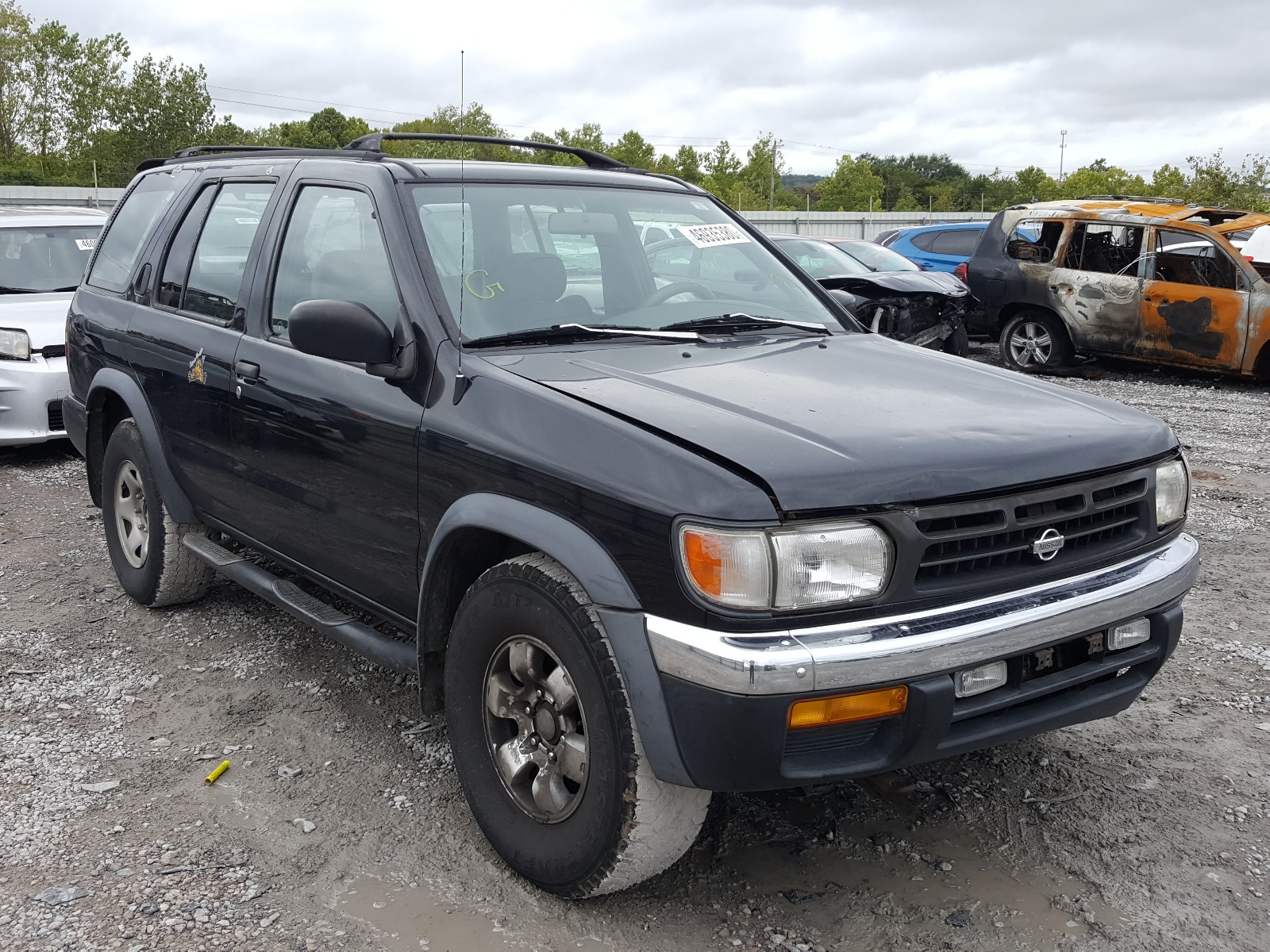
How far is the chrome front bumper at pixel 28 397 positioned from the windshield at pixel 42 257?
1176 mm

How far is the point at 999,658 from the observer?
2.48 meters

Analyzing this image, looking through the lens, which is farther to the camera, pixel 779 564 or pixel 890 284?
pixel 890 284

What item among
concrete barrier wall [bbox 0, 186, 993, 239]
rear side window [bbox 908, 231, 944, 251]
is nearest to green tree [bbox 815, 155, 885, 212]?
concrete barrier wall [bbox 0, 186, 993, 239]

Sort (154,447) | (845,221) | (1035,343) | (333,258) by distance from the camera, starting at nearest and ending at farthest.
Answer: (333,258), (154,447), (1035,343), (845,221)

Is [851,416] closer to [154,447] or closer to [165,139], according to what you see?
[154,447]

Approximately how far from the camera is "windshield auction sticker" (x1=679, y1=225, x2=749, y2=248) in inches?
155

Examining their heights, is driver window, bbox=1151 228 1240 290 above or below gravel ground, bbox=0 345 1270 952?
above

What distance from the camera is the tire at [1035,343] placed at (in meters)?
11.9

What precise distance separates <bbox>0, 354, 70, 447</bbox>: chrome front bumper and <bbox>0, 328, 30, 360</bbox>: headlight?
0.05 m

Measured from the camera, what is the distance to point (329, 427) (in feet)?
11.1

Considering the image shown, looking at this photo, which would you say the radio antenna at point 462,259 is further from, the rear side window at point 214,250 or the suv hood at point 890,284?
the suv hood at point 890,284

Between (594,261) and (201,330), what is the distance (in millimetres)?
1519

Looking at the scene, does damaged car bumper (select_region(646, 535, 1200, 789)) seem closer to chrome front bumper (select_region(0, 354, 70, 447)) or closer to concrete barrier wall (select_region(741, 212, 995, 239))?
chrome front bumper (select_region(0, 354, 70, 447))

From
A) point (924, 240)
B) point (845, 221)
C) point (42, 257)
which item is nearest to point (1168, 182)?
point (845, 221)
